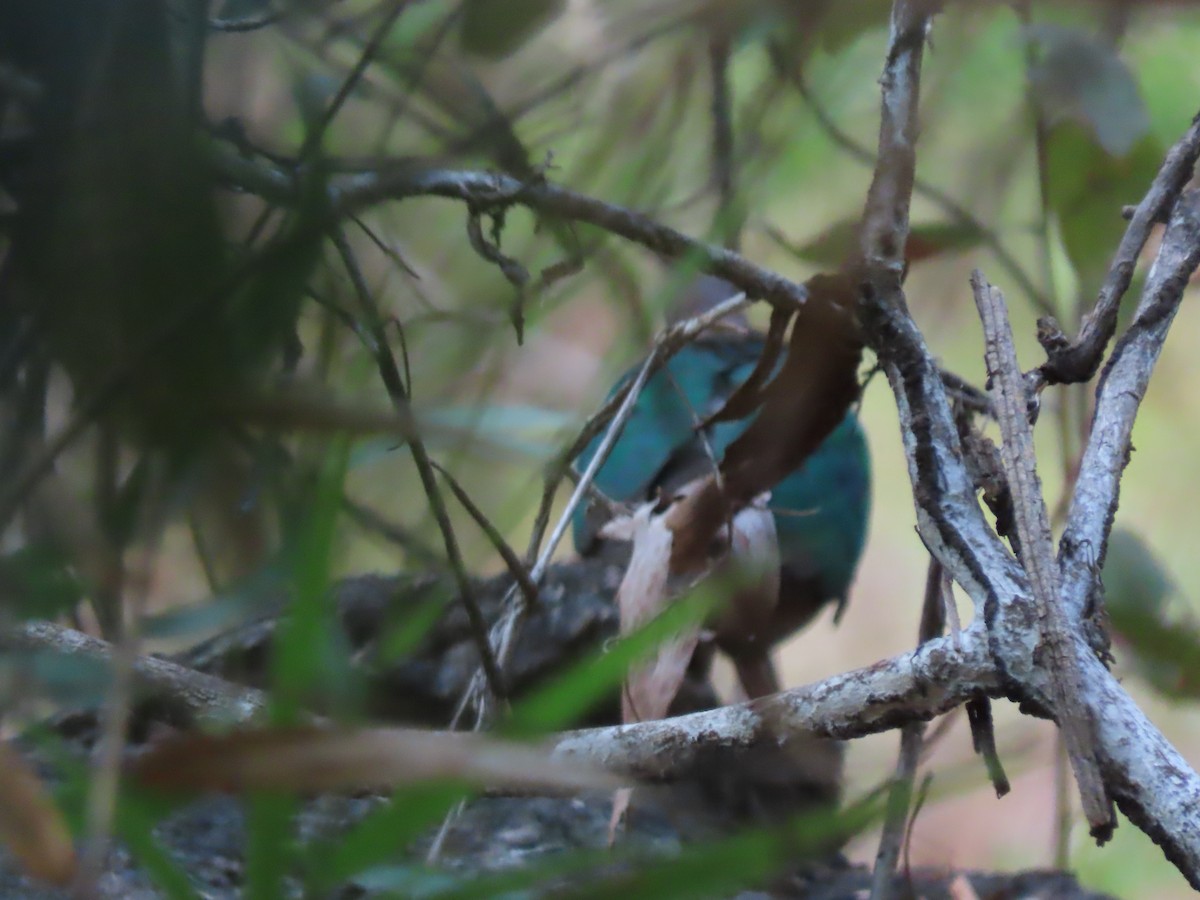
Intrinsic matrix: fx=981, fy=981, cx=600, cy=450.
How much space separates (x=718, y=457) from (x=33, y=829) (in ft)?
1.60

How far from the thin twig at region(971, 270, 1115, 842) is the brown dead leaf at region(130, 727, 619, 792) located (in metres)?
0.13

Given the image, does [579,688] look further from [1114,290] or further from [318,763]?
[1114,290]

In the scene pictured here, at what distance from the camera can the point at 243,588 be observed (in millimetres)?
217

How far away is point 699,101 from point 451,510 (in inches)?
8.8

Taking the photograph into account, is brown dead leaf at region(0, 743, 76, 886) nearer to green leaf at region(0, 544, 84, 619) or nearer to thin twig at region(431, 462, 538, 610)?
green leaf at region(0, 544, 84, 619)

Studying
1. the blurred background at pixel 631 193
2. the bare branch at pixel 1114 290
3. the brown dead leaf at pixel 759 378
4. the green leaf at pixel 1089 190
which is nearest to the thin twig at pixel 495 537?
the blurred background at pixel 631 193

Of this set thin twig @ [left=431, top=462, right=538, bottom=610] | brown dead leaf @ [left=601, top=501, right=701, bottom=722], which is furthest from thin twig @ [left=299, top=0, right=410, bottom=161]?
brown dead leaf @ [left=601, top=501, right=701, bottom=722]

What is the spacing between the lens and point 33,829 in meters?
0.14

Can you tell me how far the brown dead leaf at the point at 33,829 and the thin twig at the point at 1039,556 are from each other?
193 mm

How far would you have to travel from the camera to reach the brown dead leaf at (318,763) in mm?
128

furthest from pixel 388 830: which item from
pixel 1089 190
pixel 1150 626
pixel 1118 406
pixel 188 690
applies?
pixel 1089 190

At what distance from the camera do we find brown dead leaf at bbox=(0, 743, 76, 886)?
136mm

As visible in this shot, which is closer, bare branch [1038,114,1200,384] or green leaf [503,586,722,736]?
green leaf [503,586,722,736]

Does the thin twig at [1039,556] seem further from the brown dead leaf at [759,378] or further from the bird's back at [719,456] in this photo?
the bird's back at [719,456]
